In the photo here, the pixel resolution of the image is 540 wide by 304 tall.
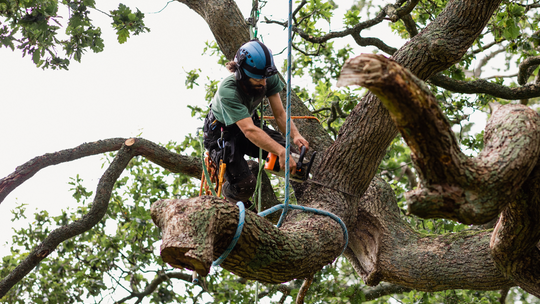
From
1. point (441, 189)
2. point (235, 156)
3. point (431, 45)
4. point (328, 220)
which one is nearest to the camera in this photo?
point (441, 189)

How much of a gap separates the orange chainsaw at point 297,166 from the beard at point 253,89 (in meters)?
0.48

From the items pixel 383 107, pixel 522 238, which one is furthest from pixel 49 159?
pixel 522 238

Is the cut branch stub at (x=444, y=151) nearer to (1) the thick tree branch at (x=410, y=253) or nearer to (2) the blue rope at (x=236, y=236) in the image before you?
(2) the blue rope at (x=236, y=236)

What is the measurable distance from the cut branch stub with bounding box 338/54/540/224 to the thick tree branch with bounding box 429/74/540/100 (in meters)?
2.37

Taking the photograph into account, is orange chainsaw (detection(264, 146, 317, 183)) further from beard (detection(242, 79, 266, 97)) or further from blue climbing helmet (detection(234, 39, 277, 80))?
blue climbing helmet (detection(234, 39, 277, 80))

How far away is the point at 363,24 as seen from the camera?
4.91 meters

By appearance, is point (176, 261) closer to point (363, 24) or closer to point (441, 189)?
point (441, 189)

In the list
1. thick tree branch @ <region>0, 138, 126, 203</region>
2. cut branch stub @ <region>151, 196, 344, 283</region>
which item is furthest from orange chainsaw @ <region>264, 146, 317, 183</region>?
thick tree branch @ <region>0, 138, 126, 203</region>

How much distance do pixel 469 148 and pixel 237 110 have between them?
11.1ft

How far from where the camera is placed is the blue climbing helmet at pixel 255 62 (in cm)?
337

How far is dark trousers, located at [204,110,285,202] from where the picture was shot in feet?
11.7

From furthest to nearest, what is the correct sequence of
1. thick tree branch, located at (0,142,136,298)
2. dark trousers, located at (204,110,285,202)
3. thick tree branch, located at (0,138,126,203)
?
thick tree branch, located at (0,142,136,298), thick tree branch, located at (0,138,126,203), dark trousers, located at (204,110,285,202)

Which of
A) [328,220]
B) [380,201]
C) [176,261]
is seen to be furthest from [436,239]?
[176,261]

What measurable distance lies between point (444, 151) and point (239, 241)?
3.40 ft
